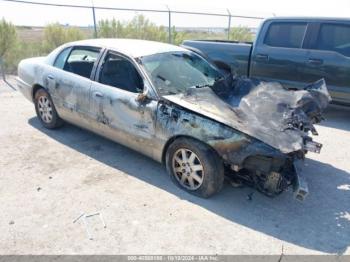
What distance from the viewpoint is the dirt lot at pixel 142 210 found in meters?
3.06

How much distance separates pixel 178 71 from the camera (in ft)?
A: 14.3

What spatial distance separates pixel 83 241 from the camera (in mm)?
3086

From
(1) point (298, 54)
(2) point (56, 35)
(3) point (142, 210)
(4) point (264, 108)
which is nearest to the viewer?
(3) point (142, 210)

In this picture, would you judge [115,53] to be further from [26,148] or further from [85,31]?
[85,31]

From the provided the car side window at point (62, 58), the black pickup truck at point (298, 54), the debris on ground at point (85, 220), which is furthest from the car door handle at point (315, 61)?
the debris on ground at point (85, 220)

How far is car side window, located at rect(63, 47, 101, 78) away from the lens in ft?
15.6

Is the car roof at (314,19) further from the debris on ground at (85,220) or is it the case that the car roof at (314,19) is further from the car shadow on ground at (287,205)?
the debris on ground at (85,220)

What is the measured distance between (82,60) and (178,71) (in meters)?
1.65

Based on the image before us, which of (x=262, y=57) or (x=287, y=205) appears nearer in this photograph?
(x=287, y=205)

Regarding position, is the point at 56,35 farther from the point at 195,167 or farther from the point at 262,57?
the point at 195,167

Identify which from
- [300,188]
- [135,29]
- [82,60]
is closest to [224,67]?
[82,60]

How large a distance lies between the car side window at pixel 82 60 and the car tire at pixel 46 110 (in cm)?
65

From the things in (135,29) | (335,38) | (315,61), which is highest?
(335,38)

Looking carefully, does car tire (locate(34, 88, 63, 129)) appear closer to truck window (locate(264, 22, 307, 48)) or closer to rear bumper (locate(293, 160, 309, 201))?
rear bumper (locate(293, 160, 309, 201))
